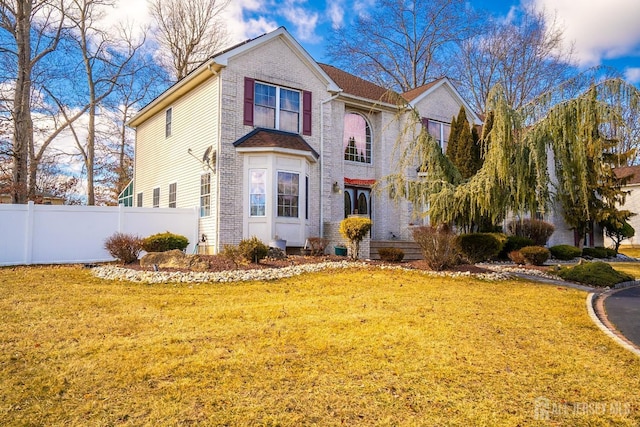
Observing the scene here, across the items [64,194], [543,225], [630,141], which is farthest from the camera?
[630,141]

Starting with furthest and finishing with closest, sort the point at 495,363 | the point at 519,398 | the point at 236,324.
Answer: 1. the point at 236,324
2. the point at 495,363
3. the point at 519,398

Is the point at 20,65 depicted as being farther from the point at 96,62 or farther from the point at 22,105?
the point at 96,62

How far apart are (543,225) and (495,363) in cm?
1685

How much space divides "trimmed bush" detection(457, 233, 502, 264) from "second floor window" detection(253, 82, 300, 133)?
6764 mm

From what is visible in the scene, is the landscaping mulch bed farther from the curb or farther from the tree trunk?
the tree trunk

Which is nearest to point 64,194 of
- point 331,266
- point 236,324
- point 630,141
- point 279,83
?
point 279,83

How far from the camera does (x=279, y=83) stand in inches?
564

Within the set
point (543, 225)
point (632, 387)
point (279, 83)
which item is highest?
point (279, 83)

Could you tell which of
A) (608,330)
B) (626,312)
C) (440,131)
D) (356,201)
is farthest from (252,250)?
(440,131)

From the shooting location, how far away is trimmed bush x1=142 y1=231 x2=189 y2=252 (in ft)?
36.7

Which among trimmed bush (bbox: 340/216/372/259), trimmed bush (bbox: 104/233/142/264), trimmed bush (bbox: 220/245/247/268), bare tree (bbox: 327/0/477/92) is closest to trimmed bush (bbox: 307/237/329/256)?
trimmed bush (bbox: 340/216/372/259)

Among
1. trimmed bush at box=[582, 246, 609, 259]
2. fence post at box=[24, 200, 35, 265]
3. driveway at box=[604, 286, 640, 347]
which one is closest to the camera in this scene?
driveway at box=[604, 286, 640, 347]

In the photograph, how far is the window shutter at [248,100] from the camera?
537 inches

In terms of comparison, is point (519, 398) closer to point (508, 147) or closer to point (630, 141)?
point (508, 147)
